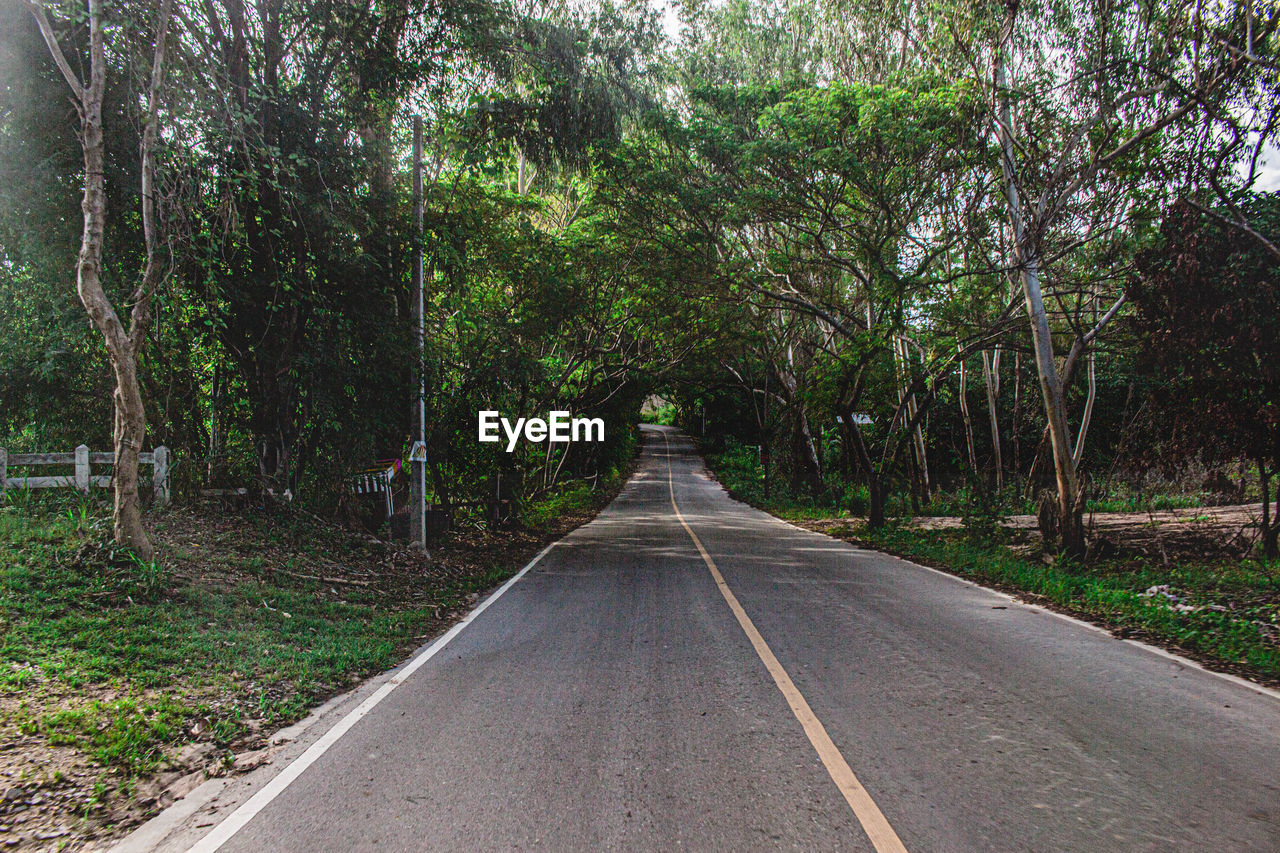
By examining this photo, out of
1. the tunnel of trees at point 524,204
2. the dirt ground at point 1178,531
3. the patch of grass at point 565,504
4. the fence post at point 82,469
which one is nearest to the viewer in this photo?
the tunnel of trees at point 524,204

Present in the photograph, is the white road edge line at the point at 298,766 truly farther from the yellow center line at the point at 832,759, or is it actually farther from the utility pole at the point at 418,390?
the utility pole at the point at 418,390

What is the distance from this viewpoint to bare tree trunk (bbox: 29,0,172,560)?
7055 millimetres

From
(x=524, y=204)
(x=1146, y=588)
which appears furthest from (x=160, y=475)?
(x=1146, y=588)

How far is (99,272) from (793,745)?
26.5 ft

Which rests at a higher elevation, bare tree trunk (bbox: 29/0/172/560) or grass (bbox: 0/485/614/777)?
bare tree trunk (bbox: 29/0/172/560)

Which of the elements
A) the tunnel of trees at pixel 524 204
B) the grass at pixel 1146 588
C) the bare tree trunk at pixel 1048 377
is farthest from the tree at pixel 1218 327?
the grass at pixel 1146 588

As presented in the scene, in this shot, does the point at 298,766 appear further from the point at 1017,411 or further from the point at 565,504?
the point at 565,504

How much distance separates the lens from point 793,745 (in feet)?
13.6

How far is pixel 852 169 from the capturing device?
12148mm

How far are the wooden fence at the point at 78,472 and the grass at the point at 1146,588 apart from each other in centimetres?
1206

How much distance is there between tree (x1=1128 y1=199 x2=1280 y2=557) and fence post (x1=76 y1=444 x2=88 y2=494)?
15877 mm

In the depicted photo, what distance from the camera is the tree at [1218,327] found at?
10.3 meters

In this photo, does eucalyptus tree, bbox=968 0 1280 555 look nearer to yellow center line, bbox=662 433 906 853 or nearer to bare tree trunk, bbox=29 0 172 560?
yellow center line, bbox=662 433 906 853

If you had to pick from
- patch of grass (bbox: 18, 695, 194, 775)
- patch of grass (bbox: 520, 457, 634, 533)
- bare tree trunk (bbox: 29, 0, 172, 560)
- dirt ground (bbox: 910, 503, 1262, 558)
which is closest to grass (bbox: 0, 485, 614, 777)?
patch of grass (bbox: 18, 695, 194, 775)
